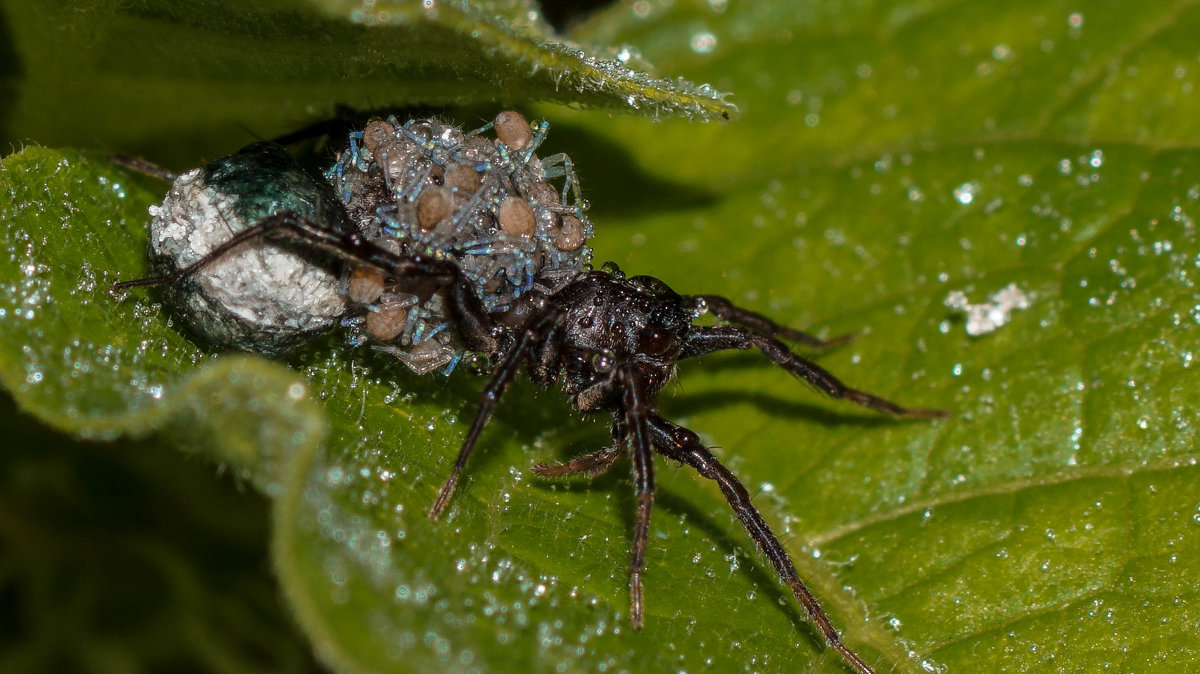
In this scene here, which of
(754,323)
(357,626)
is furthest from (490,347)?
(357,626)

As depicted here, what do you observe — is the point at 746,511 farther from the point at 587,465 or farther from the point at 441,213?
the point at 441,213

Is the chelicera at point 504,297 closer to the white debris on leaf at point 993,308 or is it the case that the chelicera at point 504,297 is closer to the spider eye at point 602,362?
the spider eye at point 602,362

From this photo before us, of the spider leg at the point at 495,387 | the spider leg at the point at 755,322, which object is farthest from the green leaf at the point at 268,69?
the spider leg at the point at 755,322

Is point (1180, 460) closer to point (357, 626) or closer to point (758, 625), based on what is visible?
point (758, 625)

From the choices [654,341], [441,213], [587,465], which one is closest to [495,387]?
[587,465]

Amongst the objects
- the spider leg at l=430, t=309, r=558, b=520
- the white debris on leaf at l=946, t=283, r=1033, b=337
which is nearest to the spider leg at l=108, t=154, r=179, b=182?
the spider leg at l=430, t=309, r=558, b=520
